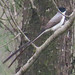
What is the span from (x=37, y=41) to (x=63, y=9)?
16.5 inches

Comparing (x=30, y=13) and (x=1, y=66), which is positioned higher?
(x=30, y=13)

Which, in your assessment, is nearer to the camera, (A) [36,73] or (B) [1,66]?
(A) [36,73]

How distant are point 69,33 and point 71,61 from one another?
11.0 inches

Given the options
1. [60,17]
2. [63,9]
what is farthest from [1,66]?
[63,9]

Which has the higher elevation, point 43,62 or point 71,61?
point 43,62

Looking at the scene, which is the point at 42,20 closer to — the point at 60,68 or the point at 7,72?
the point at 60,68

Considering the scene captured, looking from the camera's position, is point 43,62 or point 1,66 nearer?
point 43,62

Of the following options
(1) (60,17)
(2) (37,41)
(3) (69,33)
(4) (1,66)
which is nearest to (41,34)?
(2) (37,41)

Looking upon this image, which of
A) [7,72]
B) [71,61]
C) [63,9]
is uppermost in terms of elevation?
[63,9]

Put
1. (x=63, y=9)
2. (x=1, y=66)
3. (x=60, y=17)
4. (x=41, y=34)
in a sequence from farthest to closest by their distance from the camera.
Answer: (x=1, y=66)
(x=60, y=17)
(x=63, y=9)
(x=41, y=34)

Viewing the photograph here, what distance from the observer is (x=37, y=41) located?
2902mm

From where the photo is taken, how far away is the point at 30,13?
297 centimetres

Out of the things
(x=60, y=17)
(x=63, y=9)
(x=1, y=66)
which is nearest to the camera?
(x=63, y=9)

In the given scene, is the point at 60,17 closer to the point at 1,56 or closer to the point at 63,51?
the point at 63,51
